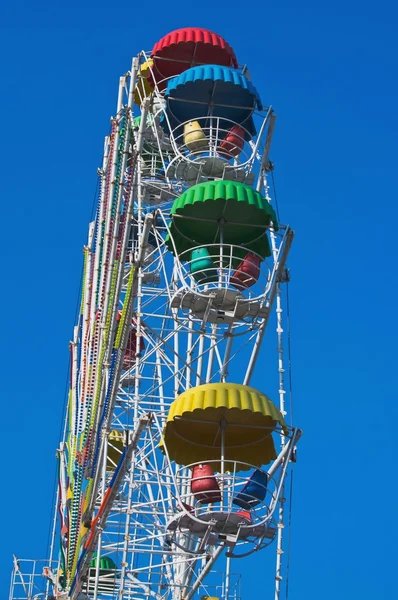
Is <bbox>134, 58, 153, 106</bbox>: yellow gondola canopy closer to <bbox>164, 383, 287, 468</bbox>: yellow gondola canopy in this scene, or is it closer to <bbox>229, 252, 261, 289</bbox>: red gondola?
<bbox>229, 252, 261, 289</bbox>: red gondola

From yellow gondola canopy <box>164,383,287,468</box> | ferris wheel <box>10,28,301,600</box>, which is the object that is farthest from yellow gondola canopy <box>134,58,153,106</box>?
yellow gondola canopy <box>164,383,287,468</box>

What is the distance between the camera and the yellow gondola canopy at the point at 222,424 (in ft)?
91.3

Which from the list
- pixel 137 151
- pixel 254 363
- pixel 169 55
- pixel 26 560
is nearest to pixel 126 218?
pixel 137 151

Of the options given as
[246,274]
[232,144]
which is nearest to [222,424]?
[246,274]

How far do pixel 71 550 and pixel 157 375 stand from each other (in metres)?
5.55

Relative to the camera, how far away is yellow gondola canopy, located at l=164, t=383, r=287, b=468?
91.3 feet

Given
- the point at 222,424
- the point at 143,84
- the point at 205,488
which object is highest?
the point at 143,84

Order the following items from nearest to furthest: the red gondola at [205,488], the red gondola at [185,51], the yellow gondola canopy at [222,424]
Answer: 1. the red gondola at [205,488]
2. the yellow gondola canopy at [222,424]
3. the red gondola at [185,51]

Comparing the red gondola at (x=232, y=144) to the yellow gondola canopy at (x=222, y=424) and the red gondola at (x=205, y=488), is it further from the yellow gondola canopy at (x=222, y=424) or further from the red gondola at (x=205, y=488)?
the red gondola at (x=205, y=488)

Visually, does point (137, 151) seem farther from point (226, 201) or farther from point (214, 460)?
point (214, 460)

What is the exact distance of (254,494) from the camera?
28109 mm

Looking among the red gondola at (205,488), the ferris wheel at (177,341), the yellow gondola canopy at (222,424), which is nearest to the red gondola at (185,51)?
the ferris wheel at (177,341)

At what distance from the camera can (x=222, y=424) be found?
28734mm

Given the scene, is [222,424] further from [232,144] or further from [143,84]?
[143,84]
